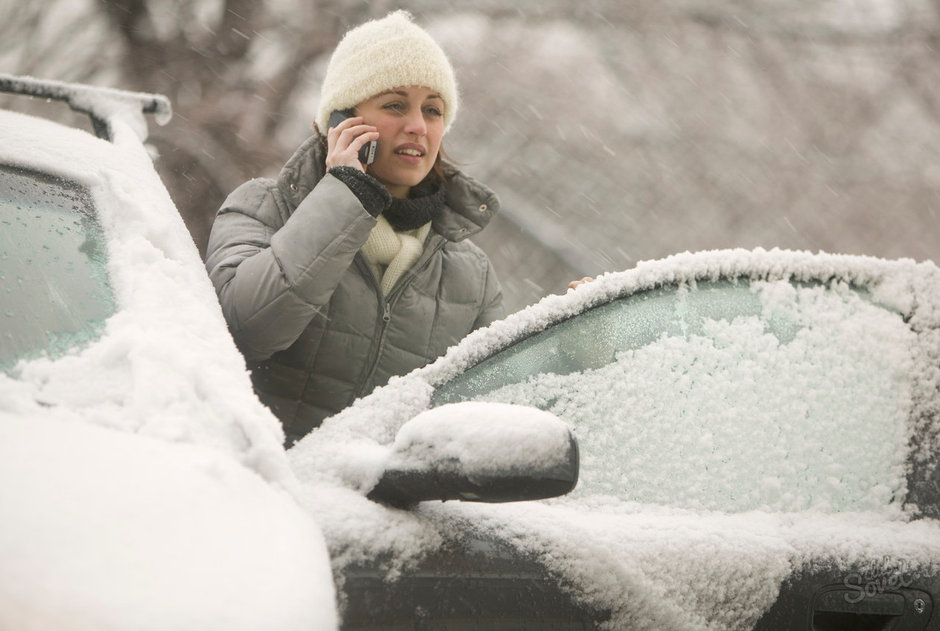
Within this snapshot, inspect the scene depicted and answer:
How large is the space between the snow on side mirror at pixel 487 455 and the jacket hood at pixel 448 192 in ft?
4.06

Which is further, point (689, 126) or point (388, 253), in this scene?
point (689, 126)

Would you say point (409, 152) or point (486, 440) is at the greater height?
point (409, 152)

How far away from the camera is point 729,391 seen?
5.13 ft

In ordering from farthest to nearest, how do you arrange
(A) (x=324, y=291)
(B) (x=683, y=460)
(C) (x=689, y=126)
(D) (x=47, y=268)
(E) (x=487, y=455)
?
(C) (x=689, y=126)
(A) (x=324, y=291)
(B) (x=683, y=460)
(D) (x=47, y=268)
(E) (x=487, y=455)

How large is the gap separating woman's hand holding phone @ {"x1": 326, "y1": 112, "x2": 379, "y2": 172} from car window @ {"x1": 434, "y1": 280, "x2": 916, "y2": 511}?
842 mm

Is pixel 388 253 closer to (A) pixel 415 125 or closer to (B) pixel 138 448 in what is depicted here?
(A) pixel 415 125

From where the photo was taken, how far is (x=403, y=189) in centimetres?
247

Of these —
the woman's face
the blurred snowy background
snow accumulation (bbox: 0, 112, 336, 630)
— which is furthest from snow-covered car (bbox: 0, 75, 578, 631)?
the blurred snowy background

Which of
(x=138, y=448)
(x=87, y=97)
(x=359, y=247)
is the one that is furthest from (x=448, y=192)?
(x=138, y=448)

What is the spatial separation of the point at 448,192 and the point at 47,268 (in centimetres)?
132

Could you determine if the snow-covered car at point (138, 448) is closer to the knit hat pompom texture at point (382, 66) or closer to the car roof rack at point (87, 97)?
the car roof rack at point (87, 97)

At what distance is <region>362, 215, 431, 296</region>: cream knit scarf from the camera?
7.37 ft

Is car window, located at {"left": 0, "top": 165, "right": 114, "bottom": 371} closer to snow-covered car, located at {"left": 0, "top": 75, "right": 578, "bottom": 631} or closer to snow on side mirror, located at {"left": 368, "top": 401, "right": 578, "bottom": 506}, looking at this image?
snow-covered car, located at {"left": 0, "top": 75, "right": 578, "bottom": 631}

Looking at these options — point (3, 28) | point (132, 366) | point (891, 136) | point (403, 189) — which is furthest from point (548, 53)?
point (132, 366)
